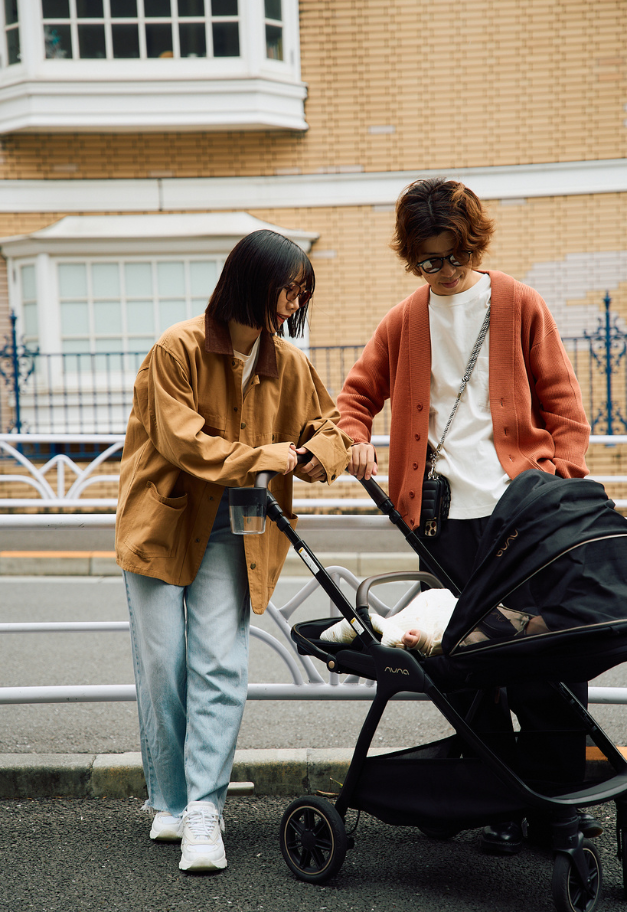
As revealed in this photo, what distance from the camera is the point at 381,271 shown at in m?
10.7

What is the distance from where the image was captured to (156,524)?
257 cm

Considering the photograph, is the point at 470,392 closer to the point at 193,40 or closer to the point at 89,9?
the point at 193,40

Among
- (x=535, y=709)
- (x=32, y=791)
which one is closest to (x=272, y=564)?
(x=535, y=709)

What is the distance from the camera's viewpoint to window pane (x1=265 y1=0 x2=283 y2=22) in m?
10.6

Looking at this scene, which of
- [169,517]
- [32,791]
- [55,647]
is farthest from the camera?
[55,647]

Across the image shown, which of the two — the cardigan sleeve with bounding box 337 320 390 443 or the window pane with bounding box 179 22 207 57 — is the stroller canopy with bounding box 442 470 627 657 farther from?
the window pane with bounding box 179 22 207 57

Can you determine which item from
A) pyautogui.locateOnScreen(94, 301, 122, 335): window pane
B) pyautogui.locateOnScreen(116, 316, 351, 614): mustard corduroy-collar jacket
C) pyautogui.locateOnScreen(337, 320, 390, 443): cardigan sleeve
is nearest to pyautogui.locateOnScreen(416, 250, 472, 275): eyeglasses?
pyautogui.locateOnScreen(337, 320, 390, 443): cardigan sleeve

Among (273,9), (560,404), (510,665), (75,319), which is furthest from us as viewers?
(75,319)

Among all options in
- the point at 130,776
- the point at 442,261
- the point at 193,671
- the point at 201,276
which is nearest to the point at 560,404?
the point at 442,261

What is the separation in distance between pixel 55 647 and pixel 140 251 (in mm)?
6468

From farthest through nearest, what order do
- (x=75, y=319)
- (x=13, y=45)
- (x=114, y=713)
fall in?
(x=75, y=319) → (x=13, y=45) → (x=114, y=713)

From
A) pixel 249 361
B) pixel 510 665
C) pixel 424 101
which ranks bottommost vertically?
pixel 510 665

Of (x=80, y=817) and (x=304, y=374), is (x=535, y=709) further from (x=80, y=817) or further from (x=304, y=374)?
(x=80, y=817)

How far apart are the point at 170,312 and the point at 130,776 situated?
A: 8.41 meters
